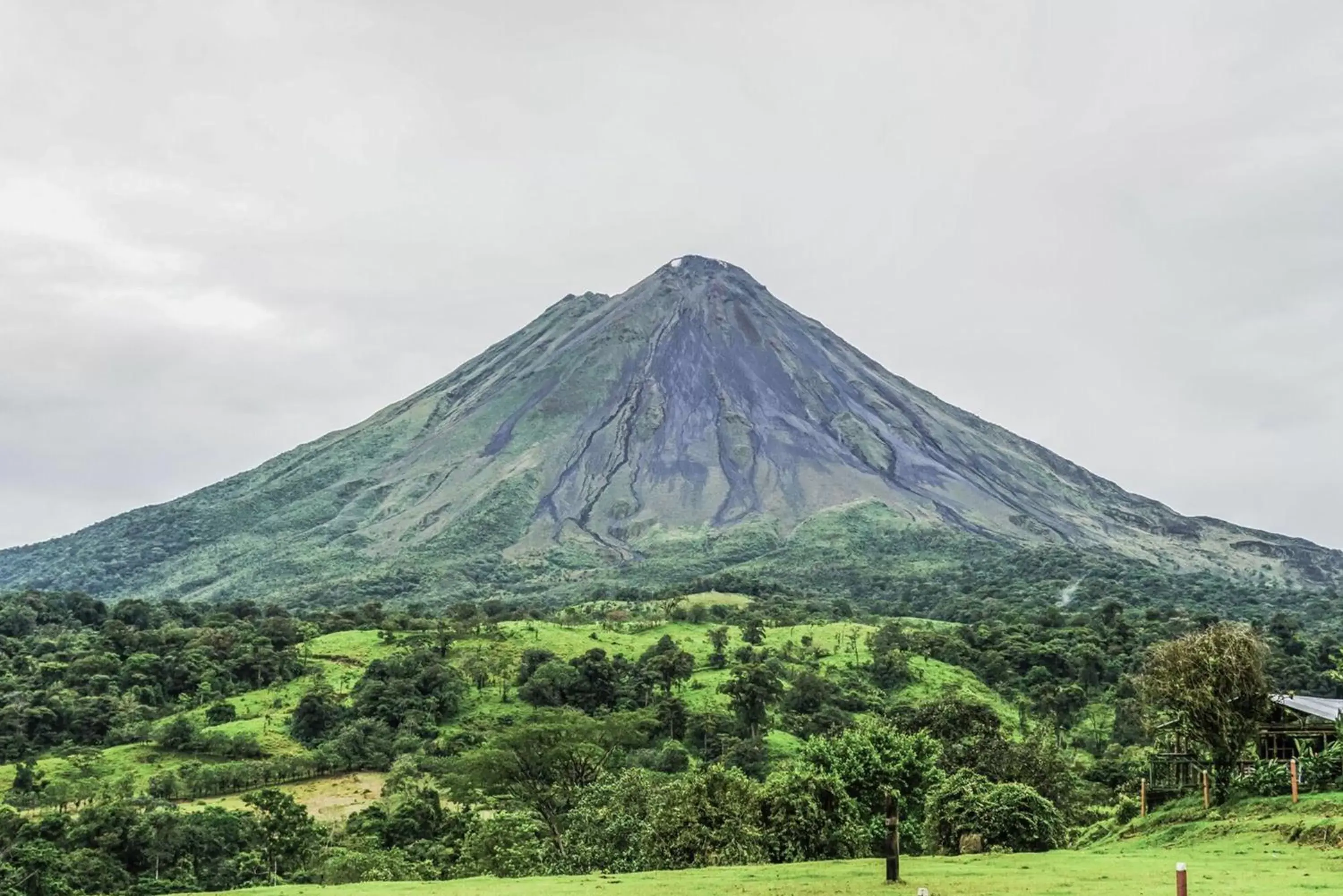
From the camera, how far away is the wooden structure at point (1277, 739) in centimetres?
2658

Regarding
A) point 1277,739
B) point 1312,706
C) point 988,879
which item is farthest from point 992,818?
point 1312,706

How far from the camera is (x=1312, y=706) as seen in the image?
28359 millimetres

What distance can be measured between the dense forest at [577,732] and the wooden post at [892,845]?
5792 millimetres

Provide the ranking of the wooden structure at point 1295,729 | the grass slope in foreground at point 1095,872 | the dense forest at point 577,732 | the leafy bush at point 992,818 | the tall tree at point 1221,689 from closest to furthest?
the grass slope in foreground at point 1095,872
the tall tree at point 1221,689
the leafy bush at point 992,818
the wooden structure at point 1295,729
the dense forest at point 577,732

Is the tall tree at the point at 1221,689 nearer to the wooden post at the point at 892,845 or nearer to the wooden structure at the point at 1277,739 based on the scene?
the wooden structure at the point at 1277,739

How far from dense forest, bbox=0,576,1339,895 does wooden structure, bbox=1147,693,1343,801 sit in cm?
158

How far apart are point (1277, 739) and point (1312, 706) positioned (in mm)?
1460

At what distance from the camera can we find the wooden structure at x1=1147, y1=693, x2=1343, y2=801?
1046 inches

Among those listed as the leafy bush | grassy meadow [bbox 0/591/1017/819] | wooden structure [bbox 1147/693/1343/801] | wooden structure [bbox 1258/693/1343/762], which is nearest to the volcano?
grassy meadow [bbox 0/591/1017/819]

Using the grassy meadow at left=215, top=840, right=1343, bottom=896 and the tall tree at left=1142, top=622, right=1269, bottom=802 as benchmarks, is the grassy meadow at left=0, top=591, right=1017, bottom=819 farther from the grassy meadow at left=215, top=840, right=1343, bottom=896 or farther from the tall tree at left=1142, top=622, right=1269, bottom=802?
the tall tree at left=1142, top=622, right=1269, bottom=802

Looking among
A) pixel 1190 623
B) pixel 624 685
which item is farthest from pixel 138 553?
pixel 1190 623

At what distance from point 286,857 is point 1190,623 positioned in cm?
6691

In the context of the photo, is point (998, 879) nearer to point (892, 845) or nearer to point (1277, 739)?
point (892, 845)

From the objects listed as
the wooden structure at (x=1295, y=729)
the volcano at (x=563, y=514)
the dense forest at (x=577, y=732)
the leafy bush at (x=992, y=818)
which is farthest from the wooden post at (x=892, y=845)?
the volcano at (x=563, y=514)
